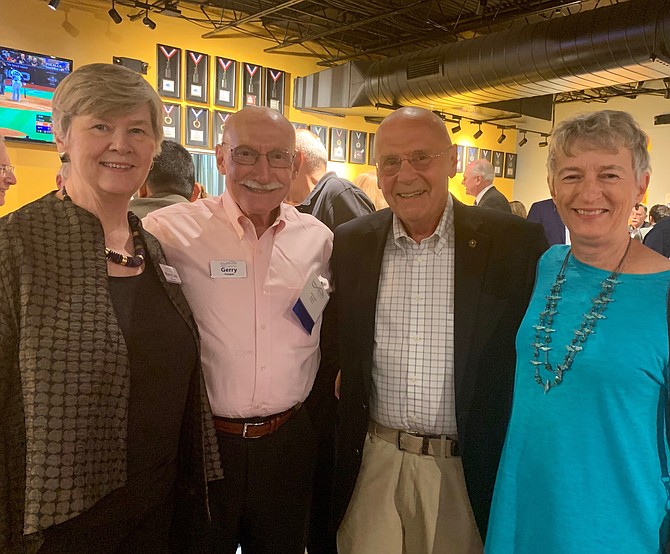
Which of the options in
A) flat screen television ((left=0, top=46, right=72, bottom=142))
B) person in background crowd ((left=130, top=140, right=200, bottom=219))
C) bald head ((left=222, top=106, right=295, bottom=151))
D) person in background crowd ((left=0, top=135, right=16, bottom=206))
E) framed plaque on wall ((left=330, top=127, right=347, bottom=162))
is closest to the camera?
bald head ((left=222, top=106, right=295, bottom=151))

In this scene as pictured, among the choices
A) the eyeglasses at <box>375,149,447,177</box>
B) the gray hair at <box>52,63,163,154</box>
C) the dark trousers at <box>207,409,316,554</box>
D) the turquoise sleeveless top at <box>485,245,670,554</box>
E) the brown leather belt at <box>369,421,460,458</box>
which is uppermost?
the gray hair at <box>52,63,163,154</box>

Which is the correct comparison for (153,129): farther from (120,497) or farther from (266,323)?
(120,497)

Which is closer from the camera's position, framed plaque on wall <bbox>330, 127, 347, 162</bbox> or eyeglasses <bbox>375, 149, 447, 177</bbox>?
eyeglasses <bbox>375, 149, 447, 177</bbox>

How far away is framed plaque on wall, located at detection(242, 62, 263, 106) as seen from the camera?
27.4 ft

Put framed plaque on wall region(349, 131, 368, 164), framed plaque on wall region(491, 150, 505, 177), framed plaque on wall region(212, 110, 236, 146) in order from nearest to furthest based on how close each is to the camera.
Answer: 1. framed plaque on wall region(212, 110, 236, 146)
2. framed plaque on wall region(349, 131, 368, 164)
3. framed plaque on wall region(491, 150, 505, 177)

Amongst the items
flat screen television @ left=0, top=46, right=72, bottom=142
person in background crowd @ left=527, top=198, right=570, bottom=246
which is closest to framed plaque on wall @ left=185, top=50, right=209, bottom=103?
flat screen television @ left=0, top=46, right=72, bottom=142

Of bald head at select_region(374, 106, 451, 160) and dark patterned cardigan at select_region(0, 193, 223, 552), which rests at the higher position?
bald head at select_region(374, 106, 451, 160)

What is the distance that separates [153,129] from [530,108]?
10.1m

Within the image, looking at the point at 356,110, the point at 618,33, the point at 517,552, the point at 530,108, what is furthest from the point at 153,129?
the point at 530,108

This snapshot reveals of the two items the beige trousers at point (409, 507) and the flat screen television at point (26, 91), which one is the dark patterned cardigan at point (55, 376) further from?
the flat screen television at point (26, 91)

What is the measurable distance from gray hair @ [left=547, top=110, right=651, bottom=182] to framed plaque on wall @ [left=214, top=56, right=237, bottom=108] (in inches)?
279

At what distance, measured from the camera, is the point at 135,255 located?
5.49ft

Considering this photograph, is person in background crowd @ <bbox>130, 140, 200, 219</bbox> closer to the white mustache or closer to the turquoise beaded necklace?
the white mustache

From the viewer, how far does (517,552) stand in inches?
61.9
